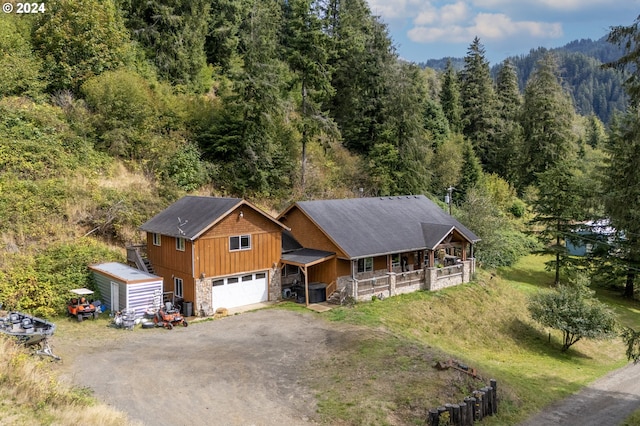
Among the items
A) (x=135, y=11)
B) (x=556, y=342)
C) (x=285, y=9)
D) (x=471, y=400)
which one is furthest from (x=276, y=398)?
(x=285, y=9)

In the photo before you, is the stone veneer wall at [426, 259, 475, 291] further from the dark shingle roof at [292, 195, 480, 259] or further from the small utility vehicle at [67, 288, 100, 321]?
the small utility vehicle at [67, 288, 100, 321]

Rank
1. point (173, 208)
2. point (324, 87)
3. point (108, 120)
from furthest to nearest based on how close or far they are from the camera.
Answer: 1. point (324, 87)
2. point (108, 120)
3. point (173, 208)

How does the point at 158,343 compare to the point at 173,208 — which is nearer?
the point at 158,343

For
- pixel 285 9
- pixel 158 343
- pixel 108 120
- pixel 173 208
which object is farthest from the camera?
pixel 285 9

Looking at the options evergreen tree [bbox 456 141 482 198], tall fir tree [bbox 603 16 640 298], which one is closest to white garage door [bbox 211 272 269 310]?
tall fir tree [bbox 603 16 640 298]

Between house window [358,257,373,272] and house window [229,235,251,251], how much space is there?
257 inches

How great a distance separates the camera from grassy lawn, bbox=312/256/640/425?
576 inches

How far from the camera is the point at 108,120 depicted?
107ft

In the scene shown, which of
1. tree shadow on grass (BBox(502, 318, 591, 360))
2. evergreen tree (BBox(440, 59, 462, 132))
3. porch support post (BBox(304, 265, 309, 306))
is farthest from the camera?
evergreen tree (BBox(440, 59, 462, 132))

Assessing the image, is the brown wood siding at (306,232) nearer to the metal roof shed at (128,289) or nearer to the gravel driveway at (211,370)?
the gravel driveway at (211,370)

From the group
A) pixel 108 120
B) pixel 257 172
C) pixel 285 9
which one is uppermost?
pixel 285 9

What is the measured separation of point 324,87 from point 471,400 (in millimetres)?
28610

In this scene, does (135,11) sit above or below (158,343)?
above

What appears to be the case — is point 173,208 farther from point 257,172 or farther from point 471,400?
point 471,400
